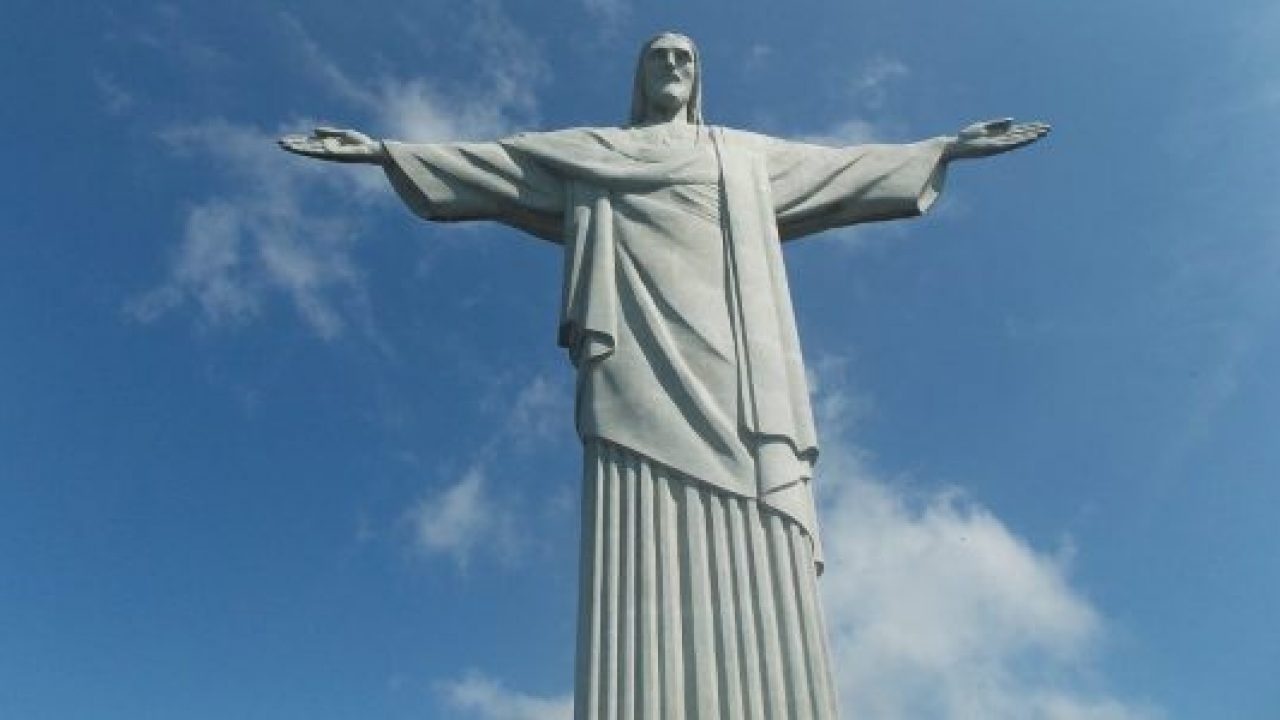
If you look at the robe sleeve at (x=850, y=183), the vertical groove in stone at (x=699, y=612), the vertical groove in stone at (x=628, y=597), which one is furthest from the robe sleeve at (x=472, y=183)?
the vertical groove in stone at (x=699, y=612)

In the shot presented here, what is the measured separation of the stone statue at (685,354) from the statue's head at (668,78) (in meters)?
0.02

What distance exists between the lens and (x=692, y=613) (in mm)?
8258

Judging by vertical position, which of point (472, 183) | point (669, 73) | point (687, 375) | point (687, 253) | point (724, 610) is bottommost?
point (724, 610)

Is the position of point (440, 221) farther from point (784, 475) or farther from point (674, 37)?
point (784, 475)

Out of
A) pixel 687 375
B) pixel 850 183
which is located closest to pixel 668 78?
pixel 850 183

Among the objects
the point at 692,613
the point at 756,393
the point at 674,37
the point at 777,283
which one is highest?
the point at 674,37

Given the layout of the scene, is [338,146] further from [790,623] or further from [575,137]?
[790,623]

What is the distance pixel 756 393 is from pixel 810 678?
2.18 m

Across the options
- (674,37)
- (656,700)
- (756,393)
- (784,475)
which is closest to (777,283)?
(756,393)

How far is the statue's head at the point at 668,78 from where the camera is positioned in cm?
1145

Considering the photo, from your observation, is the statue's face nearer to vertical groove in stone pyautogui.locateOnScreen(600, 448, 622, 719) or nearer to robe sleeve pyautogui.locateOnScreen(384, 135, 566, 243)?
robe sleeve pyautogui.locateOnScreen(384, 135, 566, 243)

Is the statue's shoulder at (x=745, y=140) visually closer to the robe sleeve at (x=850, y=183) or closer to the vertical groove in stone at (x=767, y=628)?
the robe sleeve at (x=850, y=183)

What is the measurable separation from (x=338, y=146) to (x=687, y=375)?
3936 millimetres

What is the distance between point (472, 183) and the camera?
36.0ft
